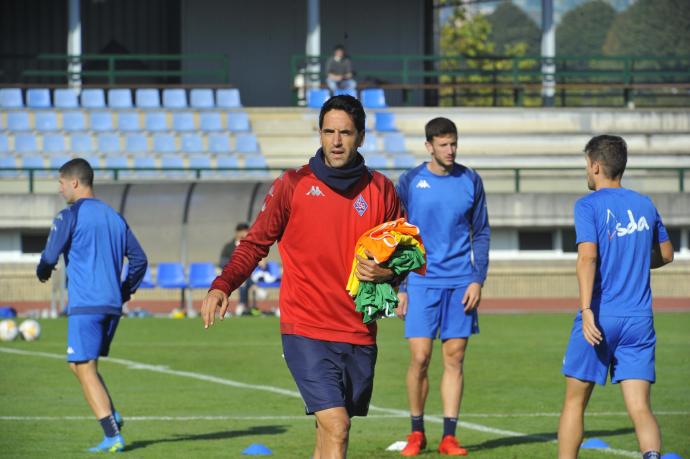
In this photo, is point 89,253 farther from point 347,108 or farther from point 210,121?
point 210,121

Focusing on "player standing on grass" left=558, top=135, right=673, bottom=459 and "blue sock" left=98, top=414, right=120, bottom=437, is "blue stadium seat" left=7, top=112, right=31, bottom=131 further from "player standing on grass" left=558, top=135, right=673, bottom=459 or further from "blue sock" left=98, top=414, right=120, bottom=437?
"player standing on grass" left=558, top=135, right=673, bottom=459

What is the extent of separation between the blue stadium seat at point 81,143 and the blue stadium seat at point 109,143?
0.70 ft

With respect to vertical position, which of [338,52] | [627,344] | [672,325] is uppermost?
[338,52]

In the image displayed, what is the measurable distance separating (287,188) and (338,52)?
2831 cm

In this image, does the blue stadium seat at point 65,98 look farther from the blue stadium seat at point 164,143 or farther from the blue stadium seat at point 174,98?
the blue stadium seat at point 164,143

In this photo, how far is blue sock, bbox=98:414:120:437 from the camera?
10828 millimetres

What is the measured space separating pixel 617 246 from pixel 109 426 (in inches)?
168

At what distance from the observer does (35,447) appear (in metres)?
11.0

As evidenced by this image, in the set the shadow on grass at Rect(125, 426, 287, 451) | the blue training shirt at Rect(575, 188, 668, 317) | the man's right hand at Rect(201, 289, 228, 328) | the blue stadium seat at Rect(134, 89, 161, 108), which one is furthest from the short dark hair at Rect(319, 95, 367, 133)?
the blue stadium seat at Rect(134, 89, 161, 108)

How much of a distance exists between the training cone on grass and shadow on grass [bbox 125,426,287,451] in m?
0.83

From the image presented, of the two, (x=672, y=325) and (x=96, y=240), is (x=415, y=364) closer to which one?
(x=96, y=240)

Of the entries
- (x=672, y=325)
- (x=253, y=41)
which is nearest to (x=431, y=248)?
(x=672, y=325)


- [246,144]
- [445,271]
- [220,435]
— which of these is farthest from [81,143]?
[445,271]

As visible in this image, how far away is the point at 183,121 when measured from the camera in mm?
34000
